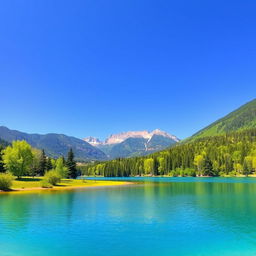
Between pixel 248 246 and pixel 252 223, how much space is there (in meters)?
10.2

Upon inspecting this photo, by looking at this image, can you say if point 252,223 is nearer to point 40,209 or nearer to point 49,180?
point 40,209

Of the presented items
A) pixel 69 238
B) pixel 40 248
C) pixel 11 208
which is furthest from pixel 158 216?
pixel 11 208

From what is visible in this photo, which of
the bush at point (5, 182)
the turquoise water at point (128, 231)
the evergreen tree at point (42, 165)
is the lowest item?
the turquoise water at point (128, 231)

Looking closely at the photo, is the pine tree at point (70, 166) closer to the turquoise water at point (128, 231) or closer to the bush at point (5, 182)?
the bush at point (5, 182)

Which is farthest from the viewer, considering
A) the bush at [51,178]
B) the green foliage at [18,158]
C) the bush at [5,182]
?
the green foliage at [18,158]

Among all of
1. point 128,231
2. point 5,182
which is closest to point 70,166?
point 5,182

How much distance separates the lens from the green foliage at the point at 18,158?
118 m

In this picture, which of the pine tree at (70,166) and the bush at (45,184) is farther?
the pine tree at (70,166)

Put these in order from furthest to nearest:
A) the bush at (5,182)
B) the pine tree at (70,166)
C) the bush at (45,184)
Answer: the pine tree at (70,166) → the bush at (45,184) → the bush at (5,182)

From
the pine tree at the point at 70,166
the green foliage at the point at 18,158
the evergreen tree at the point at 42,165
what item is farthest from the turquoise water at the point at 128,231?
the pine tree at the point at 70,166

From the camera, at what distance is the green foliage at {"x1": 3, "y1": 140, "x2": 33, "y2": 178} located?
118 metres

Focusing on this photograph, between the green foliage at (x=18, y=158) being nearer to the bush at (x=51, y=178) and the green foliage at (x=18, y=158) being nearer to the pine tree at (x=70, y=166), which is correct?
the bush at (x=51, y=178)

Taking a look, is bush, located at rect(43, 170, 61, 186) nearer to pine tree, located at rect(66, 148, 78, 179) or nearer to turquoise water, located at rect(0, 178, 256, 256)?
pine tree, located at rect(66, 148, 78, 179)

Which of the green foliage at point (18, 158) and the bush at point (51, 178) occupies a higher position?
the green foliage at point (18, 158)
